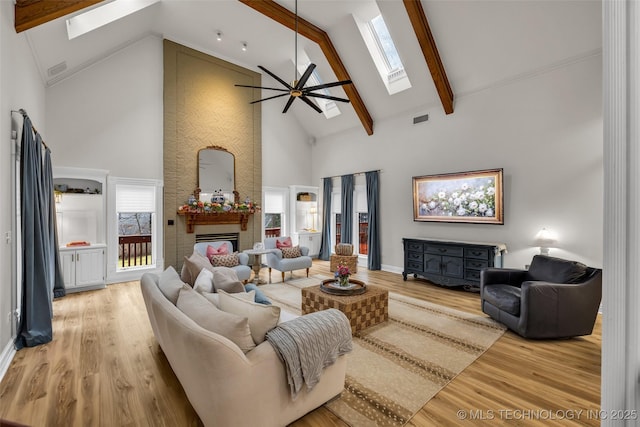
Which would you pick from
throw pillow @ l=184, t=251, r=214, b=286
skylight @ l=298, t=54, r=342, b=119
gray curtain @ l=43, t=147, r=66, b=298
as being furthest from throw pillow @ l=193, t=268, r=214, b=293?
skylight @ l=298, t=54, r=342, b=119

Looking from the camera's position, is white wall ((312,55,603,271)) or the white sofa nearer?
the white sofa

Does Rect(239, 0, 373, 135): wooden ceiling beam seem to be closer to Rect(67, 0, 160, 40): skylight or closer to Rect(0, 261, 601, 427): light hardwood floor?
Rect(67, 0, 160, 40): skylight

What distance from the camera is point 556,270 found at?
138 inches

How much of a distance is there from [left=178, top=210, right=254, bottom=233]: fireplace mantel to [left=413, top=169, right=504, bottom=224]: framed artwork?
4.21 m

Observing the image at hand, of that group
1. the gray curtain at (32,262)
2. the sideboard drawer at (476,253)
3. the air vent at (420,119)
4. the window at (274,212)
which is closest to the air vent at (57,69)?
the gray curtain at (32,262)

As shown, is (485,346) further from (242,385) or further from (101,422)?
(101,422)

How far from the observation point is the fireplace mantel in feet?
21.1

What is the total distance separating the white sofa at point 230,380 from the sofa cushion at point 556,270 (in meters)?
3.32

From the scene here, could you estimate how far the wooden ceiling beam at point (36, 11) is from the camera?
2.92 meters

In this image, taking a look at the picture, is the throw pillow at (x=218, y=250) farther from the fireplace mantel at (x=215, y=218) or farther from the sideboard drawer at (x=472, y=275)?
the sideboard drawer at (x=472, y=275)

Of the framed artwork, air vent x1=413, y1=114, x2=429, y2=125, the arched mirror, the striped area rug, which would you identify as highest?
air vent x1=413, y1=114, x2=429, y2=125

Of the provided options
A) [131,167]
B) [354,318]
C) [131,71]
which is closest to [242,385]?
[354,318]

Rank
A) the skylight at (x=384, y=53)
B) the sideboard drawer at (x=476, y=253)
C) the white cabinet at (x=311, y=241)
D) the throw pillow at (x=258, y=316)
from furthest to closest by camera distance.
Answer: the white cabinet at (x=311, y=241) < the skylight at (x=384, y=53) < the sideboard drawer at (x=476, y=253) < the throw pillow at (x=258, y=316)

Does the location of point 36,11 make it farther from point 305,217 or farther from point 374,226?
point 305,217
